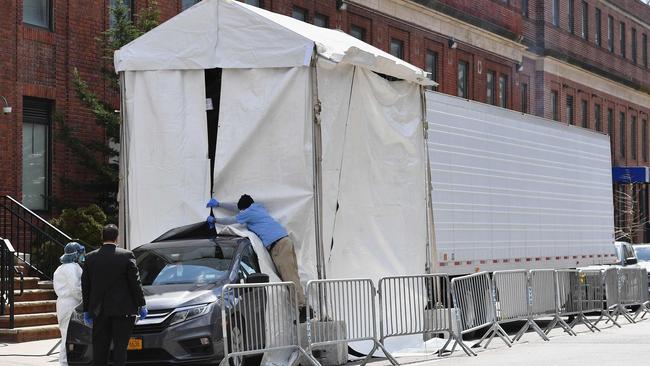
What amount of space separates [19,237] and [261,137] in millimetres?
8415

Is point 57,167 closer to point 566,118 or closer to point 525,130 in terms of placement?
point 525,130

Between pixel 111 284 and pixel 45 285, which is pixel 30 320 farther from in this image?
pixel 111 284

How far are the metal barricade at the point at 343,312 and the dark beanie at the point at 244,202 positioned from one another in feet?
4.48

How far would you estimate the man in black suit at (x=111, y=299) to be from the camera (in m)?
12.1

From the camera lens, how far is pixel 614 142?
178 ft

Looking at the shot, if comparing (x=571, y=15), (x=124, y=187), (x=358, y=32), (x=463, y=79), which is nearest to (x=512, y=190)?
(x=124, y=187)

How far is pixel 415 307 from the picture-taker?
16125 mm

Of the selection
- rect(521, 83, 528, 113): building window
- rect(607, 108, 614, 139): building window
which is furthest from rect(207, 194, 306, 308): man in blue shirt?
rect(607, 108, 614, 139): building window

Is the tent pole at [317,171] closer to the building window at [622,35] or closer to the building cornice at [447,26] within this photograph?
the building cornice at [447,26]

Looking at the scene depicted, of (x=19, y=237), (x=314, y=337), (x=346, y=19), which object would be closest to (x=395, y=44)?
(x=346, y=19)

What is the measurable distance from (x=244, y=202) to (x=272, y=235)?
1.79 ft

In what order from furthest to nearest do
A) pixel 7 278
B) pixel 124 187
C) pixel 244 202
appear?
pixel 7 278, pixel 124 187, pixel 244 202

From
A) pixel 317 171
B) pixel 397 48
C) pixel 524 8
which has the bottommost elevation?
pixel 317 171

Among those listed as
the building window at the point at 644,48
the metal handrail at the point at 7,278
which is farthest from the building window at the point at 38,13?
the building window at the point at 644,48
